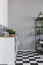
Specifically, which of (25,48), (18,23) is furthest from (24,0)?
(25,48)

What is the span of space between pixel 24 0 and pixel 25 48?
2431mm

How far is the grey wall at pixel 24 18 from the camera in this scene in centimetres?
635

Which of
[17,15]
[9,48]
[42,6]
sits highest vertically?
[42,6]

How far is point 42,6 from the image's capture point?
20.8 feet

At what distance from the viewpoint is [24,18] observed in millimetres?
6383

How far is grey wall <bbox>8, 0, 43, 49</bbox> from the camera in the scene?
6348 millimetres

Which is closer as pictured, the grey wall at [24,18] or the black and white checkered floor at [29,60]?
the black and white checkered floor at [29,60]

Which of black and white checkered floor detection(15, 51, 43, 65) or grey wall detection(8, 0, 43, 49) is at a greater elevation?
grey wall detection(8, 0, 43, 49)

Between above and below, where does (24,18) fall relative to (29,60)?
above

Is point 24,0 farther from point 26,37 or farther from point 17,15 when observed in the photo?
point 26,37

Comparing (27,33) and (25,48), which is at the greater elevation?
(27,33)

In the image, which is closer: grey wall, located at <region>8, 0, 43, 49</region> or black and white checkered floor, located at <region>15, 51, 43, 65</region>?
black and white checkered floor, located at <region>15, 51, 43, 65</region>

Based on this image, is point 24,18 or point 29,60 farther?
point 24,18

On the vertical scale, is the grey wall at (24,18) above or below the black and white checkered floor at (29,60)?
above
